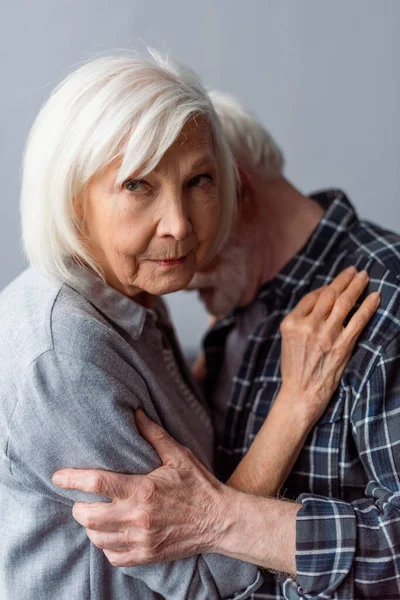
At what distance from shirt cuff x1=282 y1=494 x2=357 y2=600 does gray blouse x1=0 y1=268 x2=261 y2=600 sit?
0.11m

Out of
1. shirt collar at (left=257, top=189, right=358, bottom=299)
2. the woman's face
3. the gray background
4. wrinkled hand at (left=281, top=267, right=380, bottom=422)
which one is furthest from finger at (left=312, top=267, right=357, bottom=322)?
the gray background

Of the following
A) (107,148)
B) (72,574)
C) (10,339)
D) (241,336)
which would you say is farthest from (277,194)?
(72,574)

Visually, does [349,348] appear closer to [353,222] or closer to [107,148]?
[353,222]

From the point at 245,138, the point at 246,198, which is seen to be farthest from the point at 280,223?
the point at 245,138

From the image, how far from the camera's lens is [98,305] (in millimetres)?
1293

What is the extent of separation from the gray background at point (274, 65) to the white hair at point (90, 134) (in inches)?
26.5

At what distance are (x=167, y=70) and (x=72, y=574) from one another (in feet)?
2.82

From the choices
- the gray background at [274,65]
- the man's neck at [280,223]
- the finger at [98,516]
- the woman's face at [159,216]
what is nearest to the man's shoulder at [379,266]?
the man's neck at [280,223]

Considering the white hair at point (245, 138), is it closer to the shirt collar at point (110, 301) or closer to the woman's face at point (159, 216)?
the woman's face at point (159, 216)

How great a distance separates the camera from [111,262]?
4.23ft

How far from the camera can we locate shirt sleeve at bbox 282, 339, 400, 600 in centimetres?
124

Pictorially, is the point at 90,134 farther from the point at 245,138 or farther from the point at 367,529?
the point at 367,529

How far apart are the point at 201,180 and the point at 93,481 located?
527mm

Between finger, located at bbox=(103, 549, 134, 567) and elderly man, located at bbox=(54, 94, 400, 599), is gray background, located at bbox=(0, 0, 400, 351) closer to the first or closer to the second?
elderly man, located at bbox=(54, 94, 400, 599)
